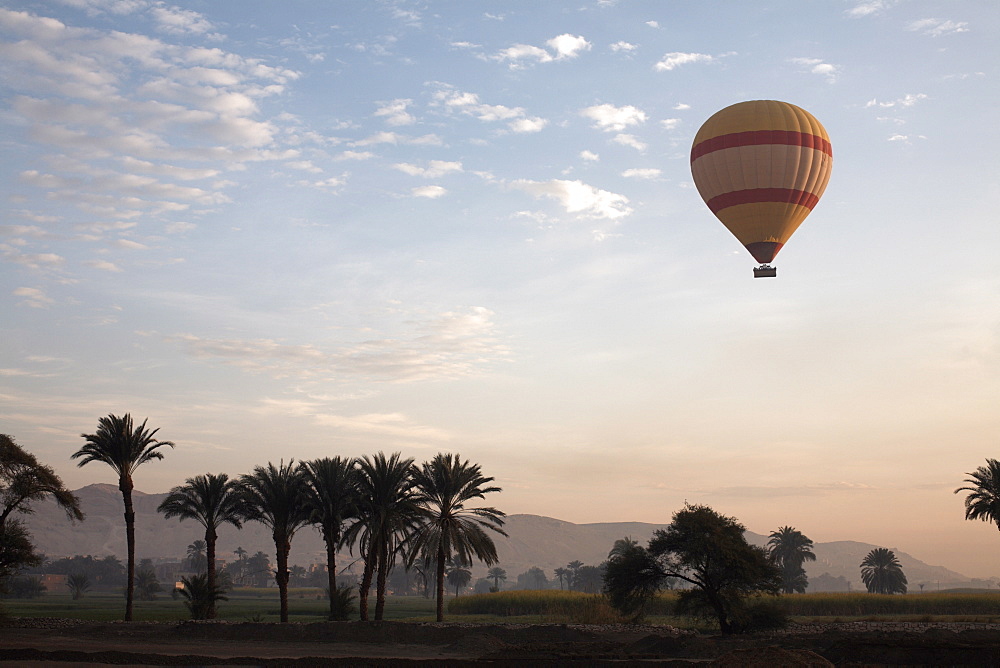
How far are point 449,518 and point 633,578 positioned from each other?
421 inches

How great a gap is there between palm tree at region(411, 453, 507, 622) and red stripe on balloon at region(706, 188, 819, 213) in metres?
21.3

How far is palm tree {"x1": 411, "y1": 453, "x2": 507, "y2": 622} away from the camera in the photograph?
47.1 m

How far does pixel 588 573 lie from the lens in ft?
540

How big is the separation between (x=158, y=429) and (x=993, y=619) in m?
50.9

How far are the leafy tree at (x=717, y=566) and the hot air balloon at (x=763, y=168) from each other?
50.9ft

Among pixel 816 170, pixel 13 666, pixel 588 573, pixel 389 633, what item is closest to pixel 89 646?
pixel 13 666

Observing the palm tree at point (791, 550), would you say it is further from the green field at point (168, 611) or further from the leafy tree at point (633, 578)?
the leafy tree at point (633, 578)

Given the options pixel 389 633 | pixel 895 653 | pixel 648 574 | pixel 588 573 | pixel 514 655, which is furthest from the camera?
pixel 588 573

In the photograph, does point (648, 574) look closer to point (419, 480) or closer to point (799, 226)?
point (419, 480)

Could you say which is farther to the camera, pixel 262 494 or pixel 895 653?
pixel 262 494

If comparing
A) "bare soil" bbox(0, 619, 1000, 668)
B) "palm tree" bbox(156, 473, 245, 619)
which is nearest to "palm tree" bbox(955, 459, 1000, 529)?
"bare soil" bbox(0, 619, 1000, 668)

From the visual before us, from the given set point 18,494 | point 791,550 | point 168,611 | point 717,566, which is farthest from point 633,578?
point 791,550

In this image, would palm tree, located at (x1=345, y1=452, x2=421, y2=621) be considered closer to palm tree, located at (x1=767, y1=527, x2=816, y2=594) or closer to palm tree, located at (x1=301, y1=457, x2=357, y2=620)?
palm tree, located at (x1=301, y1=457, x2=357, y2=620)

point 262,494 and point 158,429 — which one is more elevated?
point 158,429
